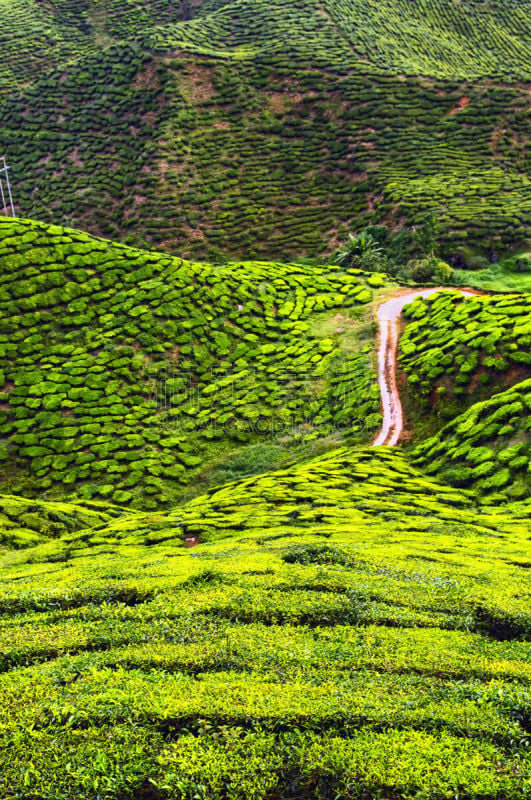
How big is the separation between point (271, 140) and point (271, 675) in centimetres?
5102

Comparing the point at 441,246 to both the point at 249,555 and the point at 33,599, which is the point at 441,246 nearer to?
the point at 249,555

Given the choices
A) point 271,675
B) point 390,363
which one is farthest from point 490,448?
point 271,675

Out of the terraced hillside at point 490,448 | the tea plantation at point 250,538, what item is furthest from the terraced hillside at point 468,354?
the terraced hillside at point 490,448

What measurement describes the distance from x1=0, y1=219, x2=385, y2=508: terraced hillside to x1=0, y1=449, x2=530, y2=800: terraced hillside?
1197cm

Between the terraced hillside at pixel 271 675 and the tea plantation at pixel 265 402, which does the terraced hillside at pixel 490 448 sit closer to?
the tea plantation at pixel 265 402

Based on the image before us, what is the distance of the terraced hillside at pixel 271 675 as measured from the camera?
566 centimetres

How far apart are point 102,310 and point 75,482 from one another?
936 centimetres

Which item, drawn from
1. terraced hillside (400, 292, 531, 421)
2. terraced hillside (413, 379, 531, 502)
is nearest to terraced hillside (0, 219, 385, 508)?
terraced hillside (400, 292, 531, 421)

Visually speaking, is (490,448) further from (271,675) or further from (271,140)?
(271,140)

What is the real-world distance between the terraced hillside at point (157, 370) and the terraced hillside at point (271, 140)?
13.2m

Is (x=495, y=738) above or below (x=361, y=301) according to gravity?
below

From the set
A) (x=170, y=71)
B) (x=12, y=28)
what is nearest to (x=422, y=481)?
(x=170, y=71)

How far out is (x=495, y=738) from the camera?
6168 mm

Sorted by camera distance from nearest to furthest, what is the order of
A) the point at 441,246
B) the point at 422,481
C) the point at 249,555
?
1. the point at 249,555
2. the point at 422,481
3. the point at 441,246
